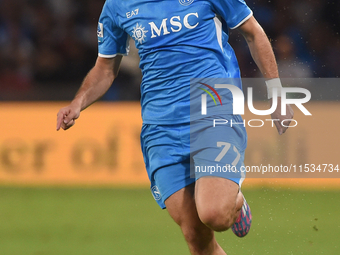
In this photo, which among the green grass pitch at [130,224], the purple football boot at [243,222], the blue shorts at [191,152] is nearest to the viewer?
the blue shorts at [191,152]

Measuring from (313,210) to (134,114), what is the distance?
2756 millimetres

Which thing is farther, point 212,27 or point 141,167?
point 141,167

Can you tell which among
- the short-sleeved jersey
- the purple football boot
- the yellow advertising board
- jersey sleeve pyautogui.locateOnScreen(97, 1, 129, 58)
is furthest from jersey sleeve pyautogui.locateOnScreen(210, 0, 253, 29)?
the yellow advertising board

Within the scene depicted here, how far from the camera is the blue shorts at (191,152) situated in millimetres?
2883

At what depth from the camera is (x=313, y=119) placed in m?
6.80

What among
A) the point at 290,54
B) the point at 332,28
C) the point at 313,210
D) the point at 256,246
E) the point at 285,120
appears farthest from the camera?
the point at 332,28

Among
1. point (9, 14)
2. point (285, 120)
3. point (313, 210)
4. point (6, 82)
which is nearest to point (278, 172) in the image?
point (313, 210)

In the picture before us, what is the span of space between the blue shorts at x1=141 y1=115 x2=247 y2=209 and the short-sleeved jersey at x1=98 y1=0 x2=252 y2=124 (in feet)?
0.27

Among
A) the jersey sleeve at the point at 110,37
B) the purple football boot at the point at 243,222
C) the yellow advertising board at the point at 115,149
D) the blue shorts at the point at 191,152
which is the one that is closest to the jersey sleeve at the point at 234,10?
the blue shorts at the point at 191,152

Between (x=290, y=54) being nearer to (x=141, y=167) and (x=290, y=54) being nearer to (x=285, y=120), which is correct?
(x=141, y=167)

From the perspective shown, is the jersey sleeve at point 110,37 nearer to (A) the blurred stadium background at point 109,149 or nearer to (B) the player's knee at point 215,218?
(B) the player's knee at point 215,218

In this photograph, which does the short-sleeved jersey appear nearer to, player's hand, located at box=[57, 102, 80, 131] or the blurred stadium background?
player's hand, located at box=[57, 102, 80, 131]

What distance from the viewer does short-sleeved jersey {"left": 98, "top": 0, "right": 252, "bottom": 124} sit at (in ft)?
9.85

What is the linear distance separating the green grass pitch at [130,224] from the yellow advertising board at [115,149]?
213 mm
